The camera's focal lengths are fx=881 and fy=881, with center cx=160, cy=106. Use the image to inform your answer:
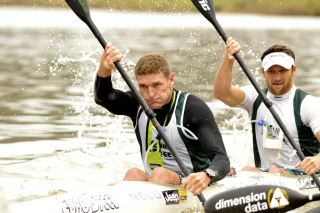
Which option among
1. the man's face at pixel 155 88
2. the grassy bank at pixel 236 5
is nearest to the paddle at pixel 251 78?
the man's face at pixel 155 88

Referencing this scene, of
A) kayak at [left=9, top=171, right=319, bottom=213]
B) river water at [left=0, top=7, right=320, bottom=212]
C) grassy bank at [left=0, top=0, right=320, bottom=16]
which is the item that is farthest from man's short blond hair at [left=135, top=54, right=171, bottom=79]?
grassy bank at [left=0, top=0, right=320, bottom=16]

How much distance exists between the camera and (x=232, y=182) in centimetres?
819

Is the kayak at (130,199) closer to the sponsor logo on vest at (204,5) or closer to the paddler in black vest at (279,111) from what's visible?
the paddler in black vest at (279,111)

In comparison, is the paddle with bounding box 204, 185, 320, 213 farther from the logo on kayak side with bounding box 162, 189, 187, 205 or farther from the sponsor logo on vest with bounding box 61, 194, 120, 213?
the logo on kayak side with bounding box 162, 189, 187, 205

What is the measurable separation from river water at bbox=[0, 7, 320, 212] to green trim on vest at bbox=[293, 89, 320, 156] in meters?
1.73

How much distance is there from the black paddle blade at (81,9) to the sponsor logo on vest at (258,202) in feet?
9.47

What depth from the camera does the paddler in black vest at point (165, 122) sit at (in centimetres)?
782

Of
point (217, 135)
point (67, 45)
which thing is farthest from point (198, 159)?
point (67, 45)

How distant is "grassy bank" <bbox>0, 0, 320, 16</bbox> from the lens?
46594 millimetres

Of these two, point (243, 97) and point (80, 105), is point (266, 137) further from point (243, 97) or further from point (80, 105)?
point (80, 105)

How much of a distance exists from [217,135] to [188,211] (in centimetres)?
73

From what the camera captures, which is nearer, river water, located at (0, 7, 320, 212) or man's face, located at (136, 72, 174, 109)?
man's face, located at (136, 72, 174, 109)

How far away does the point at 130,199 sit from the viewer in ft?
24.6

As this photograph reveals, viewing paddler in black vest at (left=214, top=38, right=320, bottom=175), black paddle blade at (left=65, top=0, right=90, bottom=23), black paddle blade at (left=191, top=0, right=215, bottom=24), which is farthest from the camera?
black paddle blade at (left=191, top=0, right=215, bottom=24)
